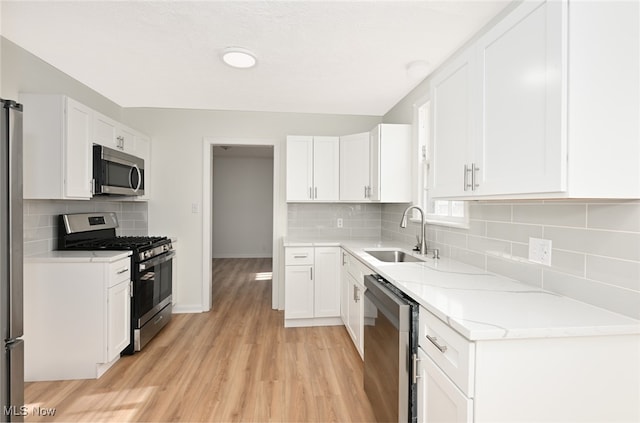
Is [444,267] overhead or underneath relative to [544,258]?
underneath

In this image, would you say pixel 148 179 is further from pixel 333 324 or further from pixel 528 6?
pixel 528 6

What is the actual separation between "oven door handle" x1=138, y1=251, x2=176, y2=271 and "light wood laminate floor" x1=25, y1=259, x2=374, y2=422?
2.33 ft

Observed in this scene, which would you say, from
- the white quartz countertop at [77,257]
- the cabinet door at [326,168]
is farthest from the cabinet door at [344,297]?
the white quartz countertop at [77,257]

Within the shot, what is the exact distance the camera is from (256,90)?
123 inches

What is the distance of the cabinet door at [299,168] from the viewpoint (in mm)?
3582

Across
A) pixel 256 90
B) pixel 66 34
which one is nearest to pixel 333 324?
pixel 256 90

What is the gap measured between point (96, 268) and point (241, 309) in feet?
6.08

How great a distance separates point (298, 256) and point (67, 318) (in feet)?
6.23

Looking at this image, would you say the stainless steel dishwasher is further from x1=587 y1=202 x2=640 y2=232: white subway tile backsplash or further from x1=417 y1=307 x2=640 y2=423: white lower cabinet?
x1=587 y1=202 x2=640 y2=232: white subway tile backsplash

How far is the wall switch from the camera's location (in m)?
1.50

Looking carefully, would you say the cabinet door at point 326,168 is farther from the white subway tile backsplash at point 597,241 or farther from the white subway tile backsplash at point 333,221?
the white subway tile backsplash at point 597,241

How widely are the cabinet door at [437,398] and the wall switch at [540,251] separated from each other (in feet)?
2.44

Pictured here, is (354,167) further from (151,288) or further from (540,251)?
(151,288)

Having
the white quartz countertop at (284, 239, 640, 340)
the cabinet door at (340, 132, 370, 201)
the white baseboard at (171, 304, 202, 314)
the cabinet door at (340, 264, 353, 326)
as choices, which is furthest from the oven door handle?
the white quartz countertop at (284, 239, 640, 340)
